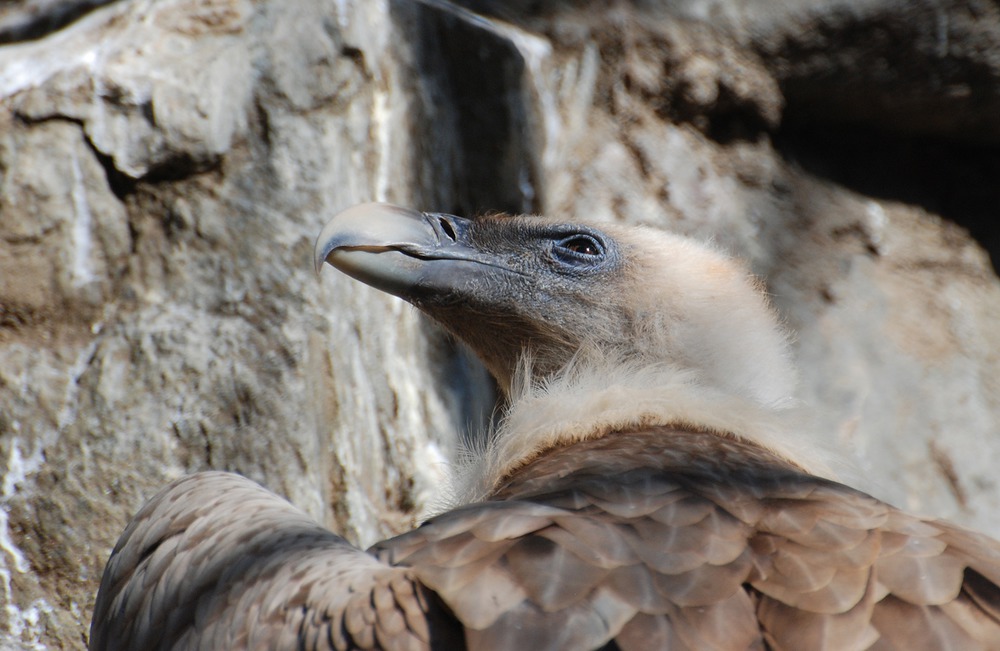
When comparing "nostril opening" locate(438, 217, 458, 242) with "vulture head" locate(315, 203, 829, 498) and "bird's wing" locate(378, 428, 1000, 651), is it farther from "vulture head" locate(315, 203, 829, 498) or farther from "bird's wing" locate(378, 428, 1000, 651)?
"bird's wing" locate(378, 428, 1000, 651)

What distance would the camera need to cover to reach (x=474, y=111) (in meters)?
3.64

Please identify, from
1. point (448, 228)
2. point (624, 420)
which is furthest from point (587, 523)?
point (448, 228)

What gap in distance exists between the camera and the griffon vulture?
1301mm

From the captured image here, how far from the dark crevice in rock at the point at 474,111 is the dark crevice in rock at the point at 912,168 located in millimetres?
1227

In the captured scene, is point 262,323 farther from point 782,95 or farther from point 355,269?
point 782,95

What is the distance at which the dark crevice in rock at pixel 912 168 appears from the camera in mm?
4410

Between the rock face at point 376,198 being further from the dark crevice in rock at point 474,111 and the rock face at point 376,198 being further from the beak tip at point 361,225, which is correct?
the beak tip at point 361,225

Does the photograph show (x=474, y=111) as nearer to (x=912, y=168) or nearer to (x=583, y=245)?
A: (x=583, y=245)

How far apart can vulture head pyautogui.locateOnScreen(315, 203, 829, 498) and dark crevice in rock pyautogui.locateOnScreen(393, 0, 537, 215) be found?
106cm

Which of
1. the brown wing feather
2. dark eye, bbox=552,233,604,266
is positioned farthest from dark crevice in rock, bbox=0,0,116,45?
the brown wing feather

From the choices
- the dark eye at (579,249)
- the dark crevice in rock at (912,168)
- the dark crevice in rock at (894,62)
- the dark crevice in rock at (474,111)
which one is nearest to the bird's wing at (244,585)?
the dark eye at (579,249)

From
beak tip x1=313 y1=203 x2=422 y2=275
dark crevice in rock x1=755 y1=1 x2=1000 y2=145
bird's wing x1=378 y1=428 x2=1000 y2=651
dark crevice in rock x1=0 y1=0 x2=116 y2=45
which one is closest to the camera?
bird's wing x1=378 y1=428 x2=1000 y2=651

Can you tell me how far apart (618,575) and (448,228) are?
1.23 meters

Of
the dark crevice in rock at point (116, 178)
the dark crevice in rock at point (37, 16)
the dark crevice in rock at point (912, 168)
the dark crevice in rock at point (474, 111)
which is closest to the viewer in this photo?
the dark crevice in rock at point (116, 178)
